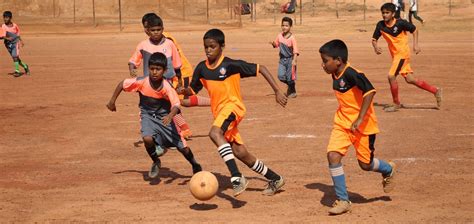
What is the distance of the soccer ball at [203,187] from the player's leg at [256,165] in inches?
25.3

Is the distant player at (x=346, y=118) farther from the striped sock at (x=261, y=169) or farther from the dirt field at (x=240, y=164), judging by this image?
the striped sock at (x=261, y=169)

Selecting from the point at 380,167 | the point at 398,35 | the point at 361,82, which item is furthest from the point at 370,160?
the point at 398,35

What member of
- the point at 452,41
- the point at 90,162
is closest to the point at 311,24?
the point at 452,41

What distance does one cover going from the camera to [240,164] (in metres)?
11.7

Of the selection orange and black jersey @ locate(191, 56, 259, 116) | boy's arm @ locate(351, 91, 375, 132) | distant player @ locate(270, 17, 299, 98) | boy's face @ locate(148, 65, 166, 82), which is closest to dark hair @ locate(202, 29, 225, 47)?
orange and black jersey @ locate(191, 56, 259, 116)

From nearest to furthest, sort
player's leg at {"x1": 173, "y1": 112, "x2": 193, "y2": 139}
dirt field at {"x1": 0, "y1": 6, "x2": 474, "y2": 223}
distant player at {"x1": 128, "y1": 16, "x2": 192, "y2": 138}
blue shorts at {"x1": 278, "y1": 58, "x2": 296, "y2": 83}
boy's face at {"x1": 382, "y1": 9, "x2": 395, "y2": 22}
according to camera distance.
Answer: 1. dirt field at {"x1": 0, "y1": 6, "x2": 474, "y2": 223}
2. distant player at {"x1": 128, "y1": 16, "x2": 192, "y2": 138}
3. player's leg at {"x1": 173, "y1": 112, "x2": 193, "y2": 139}
4. boy's face at {"x1": 382, "y1": 9, "x2": 395, "y2": 22}
5. blue shorts at {"x1": 278, "y1": 58, "x2": 296, "y2": 83}

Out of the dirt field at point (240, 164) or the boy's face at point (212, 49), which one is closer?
the dirt field at point (240, 164)

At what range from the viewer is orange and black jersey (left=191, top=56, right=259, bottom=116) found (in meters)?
9.43

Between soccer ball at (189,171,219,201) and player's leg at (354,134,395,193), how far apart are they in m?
1.64

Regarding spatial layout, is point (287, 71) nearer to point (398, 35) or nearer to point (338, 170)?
point (398, 35)

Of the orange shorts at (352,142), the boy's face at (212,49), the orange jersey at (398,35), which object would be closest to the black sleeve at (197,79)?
the boy's face at (212,49)

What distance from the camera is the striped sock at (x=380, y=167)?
9.14m

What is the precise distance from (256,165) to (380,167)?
56.5 inches

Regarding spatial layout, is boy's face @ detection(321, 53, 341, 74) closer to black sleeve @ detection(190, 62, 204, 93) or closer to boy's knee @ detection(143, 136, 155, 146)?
black sleeve @ detection(190, 62, 204, 93)
